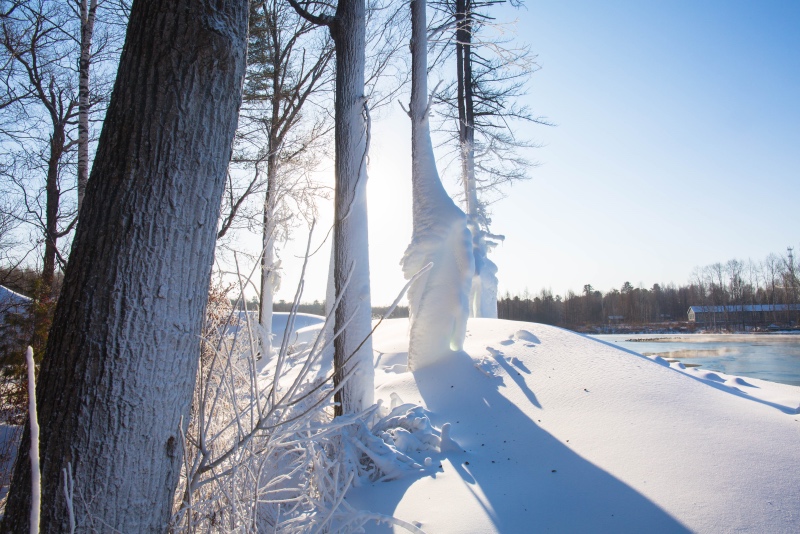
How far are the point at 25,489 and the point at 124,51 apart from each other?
105 cm

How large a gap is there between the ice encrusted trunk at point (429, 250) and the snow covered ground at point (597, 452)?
622 mm

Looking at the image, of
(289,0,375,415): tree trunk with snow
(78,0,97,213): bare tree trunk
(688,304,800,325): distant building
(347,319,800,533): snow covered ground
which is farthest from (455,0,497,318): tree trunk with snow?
(688,304,800,325): distant building

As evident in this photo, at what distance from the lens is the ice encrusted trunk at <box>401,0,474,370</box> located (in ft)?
Result: 17.9

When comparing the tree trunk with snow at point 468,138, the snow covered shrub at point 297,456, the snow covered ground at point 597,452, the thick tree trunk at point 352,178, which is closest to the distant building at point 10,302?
the snow covered shrub at point 297,456

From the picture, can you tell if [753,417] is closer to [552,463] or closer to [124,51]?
[552,463]

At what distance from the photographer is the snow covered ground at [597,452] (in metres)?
2.31

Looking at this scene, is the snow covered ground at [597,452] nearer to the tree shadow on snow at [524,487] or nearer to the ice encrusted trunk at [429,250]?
the tree shadow on snow at [524,487]

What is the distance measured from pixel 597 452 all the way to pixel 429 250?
10.4 ft

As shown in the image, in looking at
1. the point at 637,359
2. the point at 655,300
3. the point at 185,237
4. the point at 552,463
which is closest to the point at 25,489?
the point at 185,237

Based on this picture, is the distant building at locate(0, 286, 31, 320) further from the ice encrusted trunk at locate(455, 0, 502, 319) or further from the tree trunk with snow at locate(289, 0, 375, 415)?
the ice encrusted trunk at locate(455, 0, 502, 319)

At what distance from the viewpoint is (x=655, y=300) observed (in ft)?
179

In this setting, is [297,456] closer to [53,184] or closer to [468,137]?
[53,184]

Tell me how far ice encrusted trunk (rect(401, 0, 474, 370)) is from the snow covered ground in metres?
0.62

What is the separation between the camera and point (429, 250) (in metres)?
5.61
